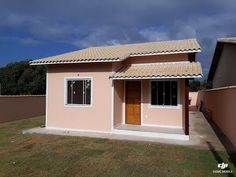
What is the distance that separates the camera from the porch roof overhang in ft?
42.0

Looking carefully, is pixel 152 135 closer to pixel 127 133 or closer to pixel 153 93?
pixel 127 133

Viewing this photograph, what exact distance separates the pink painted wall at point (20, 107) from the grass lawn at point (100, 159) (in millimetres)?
8254

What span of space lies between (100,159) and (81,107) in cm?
561

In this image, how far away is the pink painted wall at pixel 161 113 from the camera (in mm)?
14477

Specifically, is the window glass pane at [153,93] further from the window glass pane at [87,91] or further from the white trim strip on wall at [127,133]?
the window glass pane at [87,91]

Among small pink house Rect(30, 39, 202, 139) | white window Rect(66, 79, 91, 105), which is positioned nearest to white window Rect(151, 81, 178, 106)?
small pink house Rect(30, 39, 202, 139)

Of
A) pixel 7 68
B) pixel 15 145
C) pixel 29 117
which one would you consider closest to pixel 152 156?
pixel 15 145

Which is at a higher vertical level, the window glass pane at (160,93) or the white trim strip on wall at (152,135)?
the window glass pane at (160,93)

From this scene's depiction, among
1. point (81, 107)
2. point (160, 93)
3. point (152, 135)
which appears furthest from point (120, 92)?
point (152, 135)

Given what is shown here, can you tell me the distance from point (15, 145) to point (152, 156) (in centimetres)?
609

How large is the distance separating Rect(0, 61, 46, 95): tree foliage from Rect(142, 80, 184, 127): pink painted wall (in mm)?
34263

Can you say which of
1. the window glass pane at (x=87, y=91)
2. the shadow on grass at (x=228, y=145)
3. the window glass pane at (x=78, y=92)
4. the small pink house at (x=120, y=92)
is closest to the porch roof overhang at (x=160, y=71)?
the small pink house at (x=120, y=92)

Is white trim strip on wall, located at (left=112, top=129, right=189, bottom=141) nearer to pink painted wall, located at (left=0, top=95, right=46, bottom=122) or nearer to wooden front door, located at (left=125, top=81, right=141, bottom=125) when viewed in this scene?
wooden front door, located at (left=125, top=81, right=141, bottom=125)

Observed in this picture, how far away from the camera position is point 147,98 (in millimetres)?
15344
